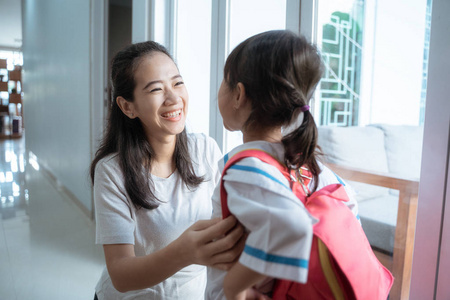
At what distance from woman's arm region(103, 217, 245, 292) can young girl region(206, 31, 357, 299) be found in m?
0.04

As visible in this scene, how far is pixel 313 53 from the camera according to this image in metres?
0.69

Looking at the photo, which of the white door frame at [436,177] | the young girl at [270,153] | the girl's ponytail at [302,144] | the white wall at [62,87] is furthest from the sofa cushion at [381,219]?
the white wall at [62,87]

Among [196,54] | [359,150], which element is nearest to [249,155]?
[359,150]

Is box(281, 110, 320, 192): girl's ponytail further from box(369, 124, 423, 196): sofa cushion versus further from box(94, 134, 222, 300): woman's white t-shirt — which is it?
box(94, 134, 222, 300): woman's white t-shirt

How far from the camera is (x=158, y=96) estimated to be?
1.06 m

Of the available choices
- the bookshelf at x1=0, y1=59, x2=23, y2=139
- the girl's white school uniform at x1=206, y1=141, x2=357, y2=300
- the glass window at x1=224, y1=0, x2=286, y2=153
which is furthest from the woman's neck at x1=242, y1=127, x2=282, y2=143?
the bookshelf at x1=0, y1=59, x2=23, y2=139

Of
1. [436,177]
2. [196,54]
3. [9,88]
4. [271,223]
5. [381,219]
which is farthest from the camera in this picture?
[9,88]

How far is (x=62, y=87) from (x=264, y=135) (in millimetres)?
4321

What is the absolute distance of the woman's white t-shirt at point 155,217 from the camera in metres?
0.96

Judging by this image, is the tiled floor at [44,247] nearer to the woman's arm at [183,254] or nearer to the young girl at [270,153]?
the woman's arm at [183,254]

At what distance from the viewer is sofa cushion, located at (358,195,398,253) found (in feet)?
3.22

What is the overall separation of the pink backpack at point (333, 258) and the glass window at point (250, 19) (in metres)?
0.93

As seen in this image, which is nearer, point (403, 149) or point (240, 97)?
point (240, 97)

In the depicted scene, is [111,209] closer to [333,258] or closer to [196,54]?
[333,258]
